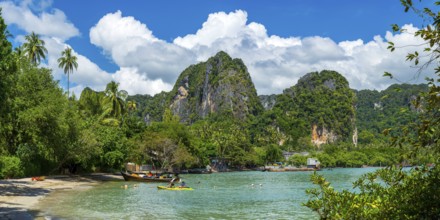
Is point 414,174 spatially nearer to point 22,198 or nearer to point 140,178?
point 22,198

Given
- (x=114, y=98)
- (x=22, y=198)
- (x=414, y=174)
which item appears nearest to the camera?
(x=414, y=174)

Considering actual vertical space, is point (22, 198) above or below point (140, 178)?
below

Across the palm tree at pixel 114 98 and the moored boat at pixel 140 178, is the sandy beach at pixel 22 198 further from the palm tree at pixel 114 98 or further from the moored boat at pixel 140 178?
the palm tree at pixel 114 98

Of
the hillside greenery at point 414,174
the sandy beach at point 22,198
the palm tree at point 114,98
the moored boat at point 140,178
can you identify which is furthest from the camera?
the palm tree at point 114,98

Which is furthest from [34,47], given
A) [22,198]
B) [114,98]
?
[22,198]

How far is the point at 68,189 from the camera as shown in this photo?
126ft

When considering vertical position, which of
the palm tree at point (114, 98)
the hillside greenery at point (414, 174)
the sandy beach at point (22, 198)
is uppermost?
the palm tree at point (114, 98)

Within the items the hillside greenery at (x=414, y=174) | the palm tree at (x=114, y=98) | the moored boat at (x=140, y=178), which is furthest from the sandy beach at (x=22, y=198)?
the palm tree at (x=114, y=98)

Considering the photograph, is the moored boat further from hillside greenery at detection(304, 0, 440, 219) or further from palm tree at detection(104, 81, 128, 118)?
hillside greenery at detection(304, 0, 440, 219)

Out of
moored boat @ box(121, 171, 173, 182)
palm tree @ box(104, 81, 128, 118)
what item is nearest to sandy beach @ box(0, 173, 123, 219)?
moored boat @ box(121, 171, 173, 182)

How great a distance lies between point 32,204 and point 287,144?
165109 mm

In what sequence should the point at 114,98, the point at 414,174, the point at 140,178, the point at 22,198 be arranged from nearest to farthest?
1. the point at 414,174
2. the point at 22,198
3. the point at 140,178
4. the point at 114,98

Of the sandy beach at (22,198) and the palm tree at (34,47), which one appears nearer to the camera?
the sandy beach at (22,198)

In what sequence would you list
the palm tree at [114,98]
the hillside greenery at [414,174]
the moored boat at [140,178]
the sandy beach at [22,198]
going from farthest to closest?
the palm tree at [114,98] → the moored boat at [140,178] → the sandy beach at [22,198] → the hillside greenery at [414,174]
